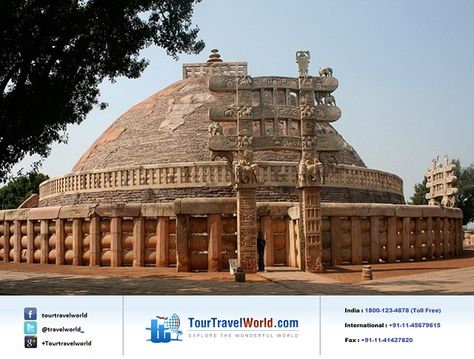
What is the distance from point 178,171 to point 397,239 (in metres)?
7.65

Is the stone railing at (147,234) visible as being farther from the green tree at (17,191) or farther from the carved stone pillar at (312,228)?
the green tree at (17,191)

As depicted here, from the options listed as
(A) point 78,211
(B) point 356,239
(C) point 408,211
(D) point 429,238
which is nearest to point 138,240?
(A) point 78,211

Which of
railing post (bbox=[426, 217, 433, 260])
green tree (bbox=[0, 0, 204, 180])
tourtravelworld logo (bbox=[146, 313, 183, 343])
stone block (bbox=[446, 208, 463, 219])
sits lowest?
tourtravelworld logo (bbox=[146, 313, 183, 343])

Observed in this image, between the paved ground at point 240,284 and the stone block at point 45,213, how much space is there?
54.5 inches

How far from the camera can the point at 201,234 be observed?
11.4m

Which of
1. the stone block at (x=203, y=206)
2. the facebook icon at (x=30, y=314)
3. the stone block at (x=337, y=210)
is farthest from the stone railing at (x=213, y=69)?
the facebook icon at (x=30, y=314)

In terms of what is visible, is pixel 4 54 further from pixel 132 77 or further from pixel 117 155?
pixel 117 155

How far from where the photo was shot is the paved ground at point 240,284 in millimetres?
8055

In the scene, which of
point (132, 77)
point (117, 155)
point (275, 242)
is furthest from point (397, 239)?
point (117, 155)

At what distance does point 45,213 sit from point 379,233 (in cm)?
810

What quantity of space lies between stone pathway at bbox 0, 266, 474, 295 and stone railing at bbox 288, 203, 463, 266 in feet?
5.53

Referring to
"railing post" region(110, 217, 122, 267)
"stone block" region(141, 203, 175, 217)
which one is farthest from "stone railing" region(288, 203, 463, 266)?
"railing post" region(110, 217, 122, 267)

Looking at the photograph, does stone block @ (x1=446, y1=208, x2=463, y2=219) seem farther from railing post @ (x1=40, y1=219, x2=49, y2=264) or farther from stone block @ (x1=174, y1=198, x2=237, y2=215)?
railing post @ (x1=40, y1=219, x2=49, y2=264)

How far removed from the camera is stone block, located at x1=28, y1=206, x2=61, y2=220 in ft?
42.9
